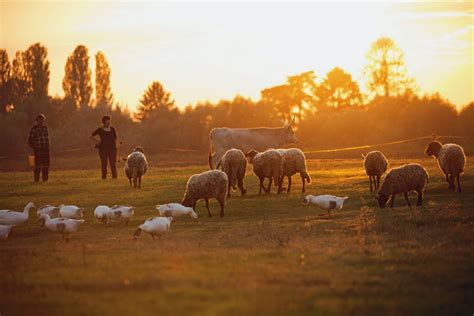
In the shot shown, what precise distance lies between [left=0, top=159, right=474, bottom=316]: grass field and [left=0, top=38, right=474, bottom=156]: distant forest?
42.6 meters

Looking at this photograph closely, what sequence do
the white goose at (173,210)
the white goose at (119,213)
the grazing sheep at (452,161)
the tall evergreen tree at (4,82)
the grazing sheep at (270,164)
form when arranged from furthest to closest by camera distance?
the tall evergreen tree at (4,82), the grazing sheep at (270,164), the grazing sheep at (452,161), the white goose at (173,210), the white goose at (119,213)

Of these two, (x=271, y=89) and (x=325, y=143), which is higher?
(x=271, y=89)

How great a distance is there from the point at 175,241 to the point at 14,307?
4793 mm

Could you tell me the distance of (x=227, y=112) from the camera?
216ft

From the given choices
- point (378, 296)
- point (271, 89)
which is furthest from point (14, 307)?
point (271, 89)

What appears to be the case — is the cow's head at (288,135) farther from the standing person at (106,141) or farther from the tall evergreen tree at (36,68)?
the tall evergreen tree at (36,68)

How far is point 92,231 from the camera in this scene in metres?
15.4

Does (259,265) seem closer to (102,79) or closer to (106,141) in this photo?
(106,141)

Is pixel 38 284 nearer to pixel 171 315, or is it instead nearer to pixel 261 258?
pixel 171 315

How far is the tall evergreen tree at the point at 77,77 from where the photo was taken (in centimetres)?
7981

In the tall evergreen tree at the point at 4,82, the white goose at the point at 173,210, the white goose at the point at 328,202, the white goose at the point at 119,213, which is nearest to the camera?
the white goose at the point at 119,213

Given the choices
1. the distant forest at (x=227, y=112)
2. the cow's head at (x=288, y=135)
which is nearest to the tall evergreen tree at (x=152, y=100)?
the distant forest at (x=227, y=112)

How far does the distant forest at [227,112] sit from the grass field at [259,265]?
4263 centimetres

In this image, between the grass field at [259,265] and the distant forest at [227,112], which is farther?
the distant forest at [227,112]
